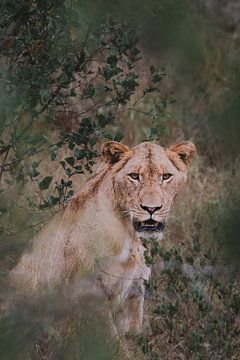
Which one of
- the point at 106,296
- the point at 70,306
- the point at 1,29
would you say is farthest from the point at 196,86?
the point at 1,29

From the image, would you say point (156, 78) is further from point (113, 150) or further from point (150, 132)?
point (113, 150)

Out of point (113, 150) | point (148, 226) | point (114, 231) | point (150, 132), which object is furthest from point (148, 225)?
point (150, 132)

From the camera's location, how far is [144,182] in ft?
12.0

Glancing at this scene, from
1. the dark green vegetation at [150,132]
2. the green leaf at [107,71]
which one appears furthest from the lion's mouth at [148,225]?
the green leaf at [107,71]

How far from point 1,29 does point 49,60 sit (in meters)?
0.27

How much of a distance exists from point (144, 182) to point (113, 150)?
0.19m

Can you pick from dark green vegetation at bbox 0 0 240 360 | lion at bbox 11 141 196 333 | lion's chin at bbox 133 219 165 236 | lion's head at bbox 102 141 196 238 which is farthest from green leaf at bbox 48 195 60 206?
lion's chin at bbox 133 219 165 236

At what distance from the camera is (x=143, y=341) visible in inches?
116

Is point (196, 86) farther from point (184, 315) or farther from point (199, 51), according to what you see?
point (184, 315)

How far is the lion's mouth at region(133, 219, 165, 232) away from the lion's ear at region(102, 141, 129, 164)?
30cm

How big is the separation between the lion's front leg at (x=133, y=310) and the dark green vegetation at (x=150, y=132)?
65 millimetres

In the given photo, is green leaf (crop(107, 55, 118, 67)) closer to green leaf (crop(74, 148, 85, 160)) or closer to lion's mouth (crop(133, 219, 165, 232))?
green leaf (crop(74, 148, 85, 160))

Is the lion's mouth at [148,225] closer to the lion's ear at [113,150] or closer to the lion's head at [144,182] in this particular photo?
the lion's head at [144,182]

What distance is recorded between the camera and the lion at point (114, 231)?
3568 mm
